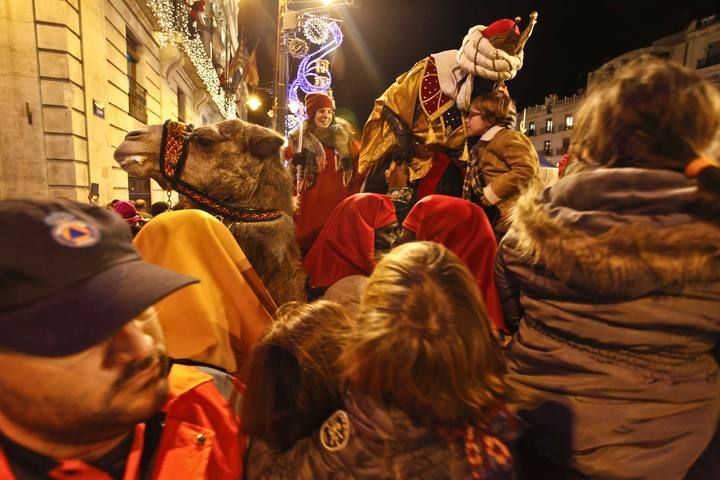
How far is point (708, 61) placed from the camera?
37.0 meters

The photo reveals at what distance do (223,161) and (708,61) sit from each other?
51.9 metres

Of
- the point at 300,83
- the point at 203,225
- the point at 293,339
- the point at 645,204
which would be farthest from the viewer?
the point at 300,83

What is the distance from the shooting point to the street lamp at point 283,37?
28.0ft

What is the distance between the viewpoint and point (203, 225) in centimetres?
162

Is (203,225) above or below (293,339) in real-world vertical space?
above

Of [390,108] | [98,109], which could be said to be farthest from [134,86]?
[390,108]

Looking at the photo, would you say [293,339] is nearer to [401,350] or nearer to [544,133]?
[401,350]

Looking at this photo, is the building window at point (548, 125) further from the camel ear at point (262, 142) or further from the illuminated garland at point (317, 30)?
the camel ear at point (262, 142)

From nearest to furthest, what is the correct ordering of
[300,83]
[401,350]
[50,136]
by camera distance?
1. [401,350]
2. [50,136]
3. [300,83]

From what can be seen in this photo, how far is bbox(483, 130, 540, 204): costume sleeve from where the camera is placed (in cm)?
244

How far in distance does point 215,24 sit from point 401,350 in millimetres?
28495

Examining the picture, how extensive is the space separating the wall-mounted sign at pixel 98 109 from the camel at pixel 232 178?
25.6ft

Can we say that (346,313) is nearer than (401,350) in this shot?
No

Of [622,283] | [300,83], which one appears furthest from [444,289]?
[300,83]
